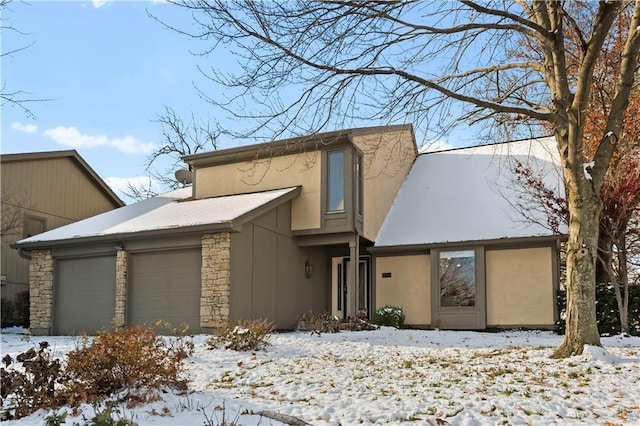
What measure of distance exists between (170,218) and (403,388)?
932 centimetres

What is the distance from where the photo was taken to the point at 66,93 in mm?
9828

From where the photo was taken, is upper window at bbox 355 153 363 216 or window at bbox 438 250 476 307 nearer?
upper window at bbox 355 153 363 216

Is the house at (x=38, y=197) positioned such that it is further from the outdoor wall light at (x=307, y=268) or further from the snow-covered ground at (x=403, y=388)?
the snow-covered ground at (x=403, y=388)

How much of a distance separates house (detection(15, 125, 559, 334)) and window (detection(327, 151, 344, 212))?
0.03m

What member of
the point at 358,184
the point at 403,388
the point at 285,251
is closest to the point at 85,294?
the point at 285,251

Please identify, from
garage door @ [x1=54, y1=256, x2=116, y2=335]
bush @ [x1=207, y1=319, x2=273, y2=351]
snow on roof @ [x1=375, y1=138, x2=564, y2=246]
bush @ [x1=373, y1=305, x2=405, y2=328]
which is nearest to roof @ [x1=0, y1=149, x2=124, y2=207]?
garage door @ [x1=54, y1=256, x2=116, y2=335]

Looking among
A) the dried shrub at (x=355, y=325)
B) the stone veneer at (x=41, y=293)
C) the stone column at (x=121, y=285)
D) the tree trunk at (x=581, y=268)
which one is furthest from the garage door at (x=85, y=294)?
the tree trunk at (x=581, y=268)

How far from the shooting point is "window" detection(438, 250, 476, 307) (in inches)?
635

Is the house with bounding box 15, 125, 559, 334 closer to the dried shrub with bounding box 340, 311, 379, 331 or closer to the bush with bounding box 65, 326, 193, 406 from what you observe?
the dried shrub with bounding box 340, 311, 379, 331

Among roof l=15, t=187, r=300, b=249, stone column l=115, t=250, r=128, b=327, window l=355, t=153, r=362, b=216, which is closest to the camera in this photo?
roof l=15, t=187, r=300, b=249

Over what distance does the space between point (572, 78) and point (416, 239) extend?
5816mm

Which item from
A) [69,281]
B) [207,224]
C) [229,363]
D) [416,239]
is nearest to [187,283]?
[207,224]

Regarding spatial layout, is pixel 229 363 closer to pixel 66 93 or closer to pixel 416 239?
pixel 66 93

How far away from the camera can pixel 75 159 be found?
2098 cm
